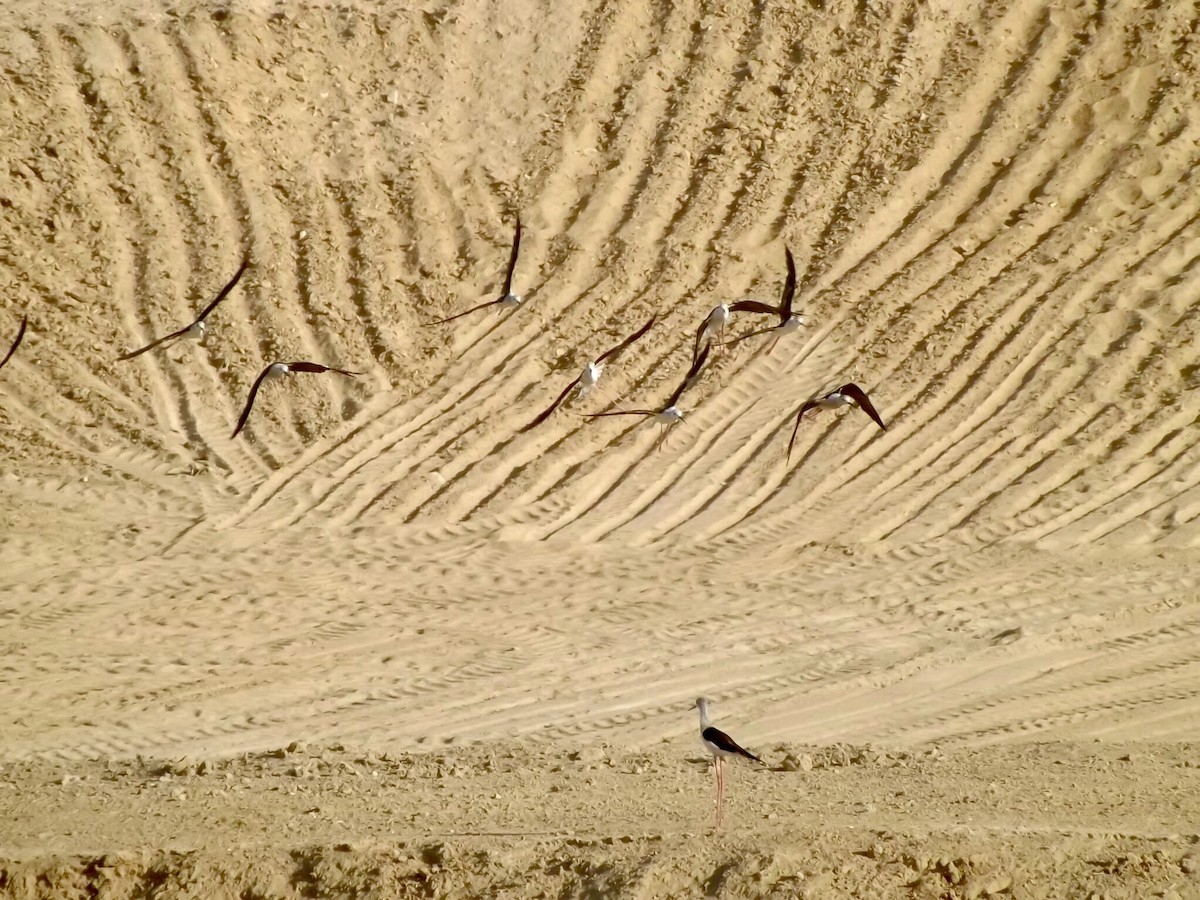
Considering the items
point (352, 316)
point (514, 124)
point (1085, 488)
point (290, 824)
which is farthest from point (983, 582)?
point (514, 124)

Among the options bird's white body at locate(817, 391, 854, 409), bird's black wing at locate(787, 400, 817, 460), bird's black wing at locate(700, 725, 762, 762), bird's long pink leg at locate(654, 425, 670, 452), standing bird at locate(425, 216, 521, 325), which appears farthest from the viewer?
bird's long pink leg at locate(654, 425, 670, 452)

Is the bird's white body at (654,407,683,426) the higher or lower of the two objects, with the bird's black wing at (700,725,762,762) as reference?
higher

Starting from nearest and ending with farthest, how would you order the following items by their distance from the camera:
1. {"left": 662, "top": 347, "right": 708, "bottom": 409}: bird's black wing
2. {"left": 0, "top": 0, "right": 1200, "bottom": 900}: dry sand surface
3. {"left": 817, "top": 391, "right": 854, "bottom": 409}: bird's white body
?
1. {"left": 0, "top": 0, "right": 1200, "bottom": 900}: dry sand surface
2. {"left": 662, "top": 347, "right": 708, "bottom": 409}: bird's black wing
3. {"left": 817, "top": 391, "right": 854, "bottom": 409}: bird's white body

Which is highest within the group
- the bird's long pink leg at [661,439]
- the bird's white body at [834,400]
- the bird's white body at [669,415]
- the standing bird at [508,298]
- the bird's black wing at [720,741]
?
the standing bird at [508,298]

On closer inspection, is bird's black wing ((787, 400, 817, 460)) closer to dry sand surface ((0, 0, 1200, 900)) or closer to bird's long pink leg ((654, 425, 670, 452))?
dry sand surface ((0, 0, 1200, 900))

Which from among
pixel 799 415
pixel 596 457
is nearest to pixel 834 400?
pixel 799 415

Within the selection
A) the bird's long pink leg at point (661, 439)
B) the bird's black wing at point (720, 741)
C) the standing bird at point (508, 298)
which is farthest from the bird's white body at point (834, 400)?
the bird's black wing at point (720, 741)

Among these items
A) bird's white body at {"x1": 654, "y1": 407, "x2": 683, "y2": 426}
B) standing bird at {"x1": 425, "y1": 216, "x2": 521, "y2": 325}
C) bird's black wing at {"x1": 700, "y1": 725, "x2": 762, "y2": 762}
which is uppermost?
standing bird at {"x1": 425, "y1": 216, "x2": 521, "y2": 325}

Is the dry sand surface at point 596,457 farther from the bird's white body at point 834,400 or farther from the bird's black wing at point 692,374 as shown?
the bird's white body at point 834,400

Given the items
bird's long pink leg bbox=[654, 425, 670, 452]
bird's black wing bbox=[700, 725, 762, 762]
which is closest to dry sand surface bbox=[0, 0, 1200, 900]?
bird's long pink leg bbox=[654, 425, 670, 452]

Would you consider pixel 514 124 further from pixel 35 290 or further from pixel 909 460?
pixel 909 460
